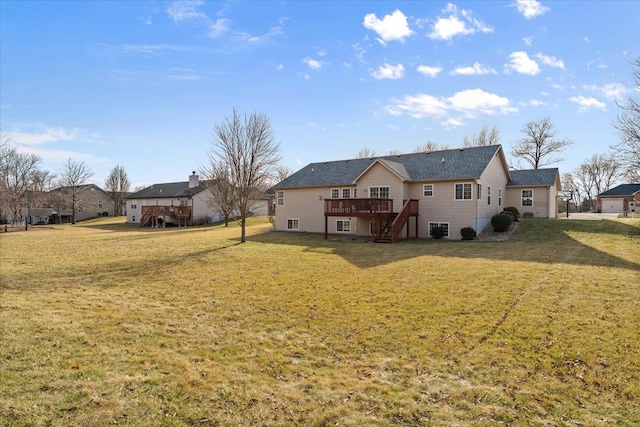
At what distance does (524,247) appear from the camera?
19.3 metres

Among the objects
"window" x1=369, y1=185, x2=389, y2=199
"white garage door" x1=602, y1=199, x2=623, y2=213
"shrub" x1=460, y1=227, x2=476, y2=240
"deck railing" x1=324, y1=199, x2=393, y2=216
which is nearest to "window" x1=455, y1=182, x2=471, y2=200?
"shrub" x1=460, y1=227, x2=476, y2=240

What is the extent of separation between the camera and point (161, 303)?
9.66 m

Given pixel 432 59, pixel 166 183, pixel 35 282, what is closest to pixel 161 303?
pixel 35 282

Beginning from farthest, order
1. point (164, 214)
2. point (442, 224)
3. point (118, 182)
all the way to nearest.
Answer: point (118, 182) → point (164, 214) → point (442, 224)

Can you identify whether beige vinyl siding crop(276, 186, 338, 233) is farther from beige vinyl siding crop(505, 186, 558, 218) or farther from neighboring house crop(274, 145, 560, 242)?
beige vinyl siding crop(505, 186, 558, 218)

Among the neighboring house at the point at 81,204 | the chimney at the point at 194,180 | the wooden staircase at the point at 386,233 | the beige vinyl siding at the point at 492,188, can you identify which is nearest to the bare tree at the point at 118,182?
the neighboring house at the point at 81,204

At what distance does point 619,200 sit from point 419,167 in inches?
1612

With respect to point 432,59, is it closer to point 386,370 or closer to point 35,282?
point 386,370

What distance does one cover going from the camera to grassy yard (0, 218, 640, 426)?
4.79m

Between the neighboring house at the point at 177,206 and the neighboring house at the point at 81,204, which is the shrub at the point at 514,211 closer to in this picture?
the neighboring house at the point at 177,206

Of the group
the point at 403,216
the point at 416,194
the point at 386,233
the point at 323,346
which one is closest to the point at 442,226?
the point at 416,194

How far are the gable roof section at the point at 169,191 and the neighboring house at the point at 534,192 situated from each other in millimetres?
37598

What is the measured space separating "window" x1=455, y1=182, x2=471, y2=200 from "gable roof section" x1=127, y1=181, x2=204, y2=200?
34947 mm

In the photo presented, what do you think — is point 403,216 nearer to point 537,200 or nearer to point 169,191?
point 537,200
